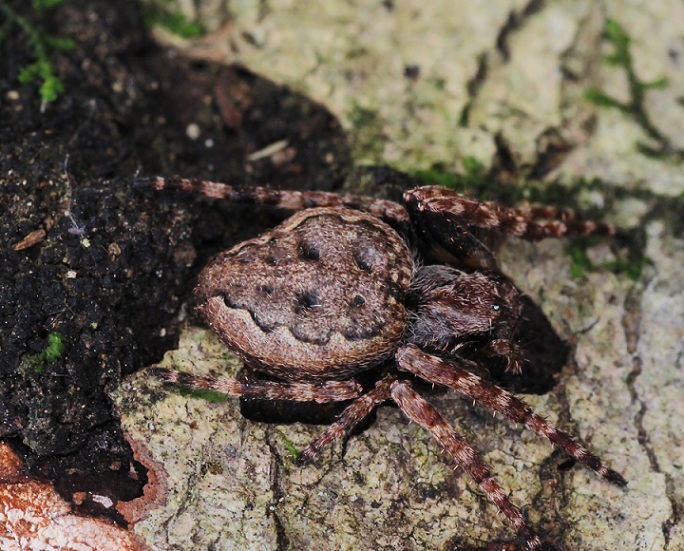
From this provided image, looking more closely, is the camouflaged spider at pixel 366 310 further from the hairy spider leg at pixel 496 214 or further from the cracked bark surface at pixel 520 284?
the cracked bark surface at pixel 520 284

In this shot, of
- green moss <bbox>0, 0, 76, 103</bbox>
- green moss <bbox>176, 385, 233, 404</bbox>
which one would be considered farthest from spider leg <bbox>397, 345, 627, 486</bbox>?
green moss <bbox>0, 0, 76, 103</bbox>

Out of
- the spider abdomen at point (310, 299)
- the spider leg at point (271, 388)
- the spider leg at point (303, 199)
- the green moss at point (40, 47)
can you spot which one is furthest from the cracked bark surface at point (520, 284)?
the green moss at point (40, 47)

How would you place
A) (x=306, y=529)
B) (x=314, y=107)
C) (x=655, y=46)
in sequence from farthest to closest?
(x=655, y=46) → (x=314, y=107) → (x=306, y=529)

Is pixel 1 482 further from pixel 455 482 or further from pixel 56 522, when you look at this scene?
pixel 455 482

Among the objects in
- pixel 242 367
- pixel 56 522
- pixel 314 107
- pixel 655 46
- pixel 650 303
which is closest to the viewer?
pixel 56 522

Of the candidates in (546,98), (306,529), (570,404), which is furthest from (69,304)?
(546,98)

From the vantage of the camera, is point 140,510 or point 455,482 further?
point 455,482

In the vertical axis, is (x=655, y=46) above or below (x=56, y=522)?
above

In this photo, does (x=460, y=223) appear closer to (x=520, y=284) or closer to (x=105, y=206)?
(x=520, y=284)

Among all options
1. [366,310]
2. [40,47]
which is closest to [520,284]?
[366,310]
